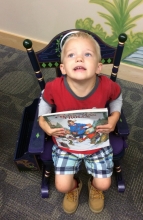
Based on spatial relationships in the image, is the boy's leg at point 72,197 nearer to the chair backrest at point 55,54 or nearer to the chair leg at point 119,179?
the chair leg at point 119,179

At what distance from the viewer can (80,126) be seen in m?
0.84

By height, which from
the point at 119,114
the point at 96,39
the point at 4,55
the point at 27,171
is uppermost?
the point at 96,39

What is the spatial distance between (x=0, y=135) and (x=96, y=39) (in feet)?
2.92

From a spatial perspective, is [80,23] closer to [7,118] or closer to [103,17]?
[103,17]

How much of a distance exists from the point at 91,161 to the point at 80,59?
0.46 m

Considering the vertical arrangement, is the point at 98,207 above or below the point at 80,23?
below

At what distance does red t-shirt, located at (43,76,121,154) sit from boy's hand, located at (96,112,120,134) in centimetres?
7

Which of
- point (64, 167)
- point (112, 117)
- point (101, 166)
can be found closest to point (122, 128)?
point (112, 117)

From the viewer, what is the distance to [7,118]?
5.07ft

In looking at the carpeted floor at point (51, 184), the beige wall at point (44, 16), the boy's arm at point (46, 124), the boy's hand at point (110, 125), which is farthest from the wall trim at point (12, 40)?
the boy's hand at point (110, 125)

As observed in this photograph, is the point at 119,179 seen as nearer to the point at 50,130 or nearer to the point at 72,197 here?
the point at 72,197

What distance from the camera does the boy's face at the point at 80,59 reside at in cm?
81

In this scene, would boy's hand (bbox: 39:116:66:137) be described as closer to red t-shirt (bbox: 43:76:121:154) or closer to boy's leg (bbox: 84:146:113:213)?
red t-shirt (bbox: 43:76:121:154)

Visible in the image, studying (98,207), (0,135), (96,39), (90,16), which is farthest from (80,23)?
(98,207)
